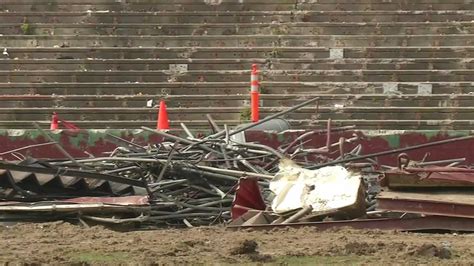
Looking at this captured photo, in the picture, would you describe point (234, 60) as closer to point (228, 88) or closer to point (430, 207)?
point (228, 88)

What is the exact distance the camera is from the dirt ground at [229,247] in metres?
5.87

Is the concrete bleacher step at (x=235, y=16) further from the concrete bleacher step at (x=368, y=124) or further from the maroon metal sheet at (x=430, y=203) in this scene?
the maroon metal sheet at (x=430, y=203)

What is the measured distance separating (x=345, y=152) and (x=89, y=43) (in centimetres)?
1005

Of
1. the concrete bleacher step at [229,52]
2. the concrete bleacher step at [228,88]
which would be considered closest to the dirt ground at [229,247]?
the concrete bleacher step at [228,88]

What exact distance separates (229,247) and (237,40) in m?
12.8

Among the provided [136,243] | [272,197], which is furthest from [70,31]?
[136,243]

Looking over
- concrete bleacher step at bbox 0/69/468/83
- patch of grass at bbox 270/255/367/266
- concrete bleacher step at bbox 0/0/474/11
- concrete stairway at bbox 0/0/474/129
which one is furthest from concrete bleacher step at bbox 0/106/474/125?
patch of grass at bbox 270/255/367/266

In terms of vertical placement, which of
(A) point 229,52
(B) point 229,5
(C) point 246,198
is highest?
(B) point 229,5

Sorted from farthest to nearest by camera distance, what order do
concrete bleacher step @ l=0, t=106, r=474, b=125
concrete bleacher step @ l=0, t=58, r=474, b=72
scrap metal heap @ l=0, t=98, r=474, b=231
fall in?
1. concrete bleacher step @ l=0, t=58, r=474, b=72
2. concrete bleacher step @ l=0, t=106, r=474, b=125
3. scrap metal heap @ l=0, t=98, r=474, b=231

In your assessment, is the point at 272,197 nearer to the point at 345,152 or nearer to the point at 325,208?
the point at 325,208

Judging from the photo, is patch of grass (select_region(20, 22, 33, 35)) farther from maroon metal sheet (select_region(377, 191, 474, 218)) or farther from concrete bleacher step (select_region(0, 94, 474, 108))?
maroon metal sheet (select_region(377, 191, 474, 218))

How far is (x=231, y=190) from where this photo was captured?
8742 mm

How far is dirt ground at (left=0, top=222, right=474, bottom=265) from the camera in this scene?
5.87m

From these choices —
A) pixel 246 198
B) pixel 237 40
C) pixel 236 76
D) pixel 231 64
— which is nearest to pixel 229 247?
pixel 246 198
